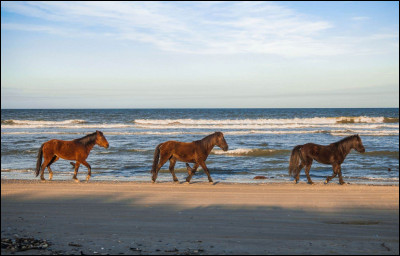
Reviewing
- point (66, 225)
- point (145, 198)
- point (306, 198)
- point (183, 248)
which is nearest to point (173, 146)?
point (145, 198)

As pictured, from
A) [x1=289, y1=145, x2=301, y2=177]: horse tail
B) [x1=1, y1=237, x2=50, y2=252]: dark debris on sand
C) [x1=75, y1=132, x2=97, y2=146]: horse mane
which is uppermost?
[x1=75, y1=132, x2=97, y2=146]: horse mane

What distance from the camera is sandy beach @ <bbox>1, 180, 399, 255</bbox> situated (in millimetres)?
4789

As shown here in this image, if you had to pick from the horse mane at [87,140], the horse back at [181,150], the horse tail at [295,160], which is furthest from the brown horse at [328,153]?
the horse mane at [87,140]

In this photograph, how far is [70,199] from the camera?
7316 mm

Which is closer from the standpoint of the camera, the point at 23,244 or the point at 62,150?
the point at 23,244

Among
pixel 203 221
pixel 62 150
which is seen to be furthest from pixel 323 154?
pixel 62 150

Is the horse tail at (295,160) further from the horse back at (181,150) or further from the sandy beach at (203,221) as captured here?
the horse back at (181,150)

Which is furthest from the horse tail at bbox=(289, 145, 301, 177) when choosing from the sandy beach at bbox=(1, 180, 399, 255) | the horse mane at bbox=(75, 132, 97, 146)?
the horse mane at bbox=(75, 132, 97, 146)

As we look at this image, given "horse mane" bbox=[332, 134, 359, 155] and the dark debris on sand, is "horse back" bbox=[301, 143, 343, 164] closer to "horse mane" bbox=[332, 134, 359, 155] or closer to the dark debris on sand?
"horse mane" bbox=[332, 134, 359, 155]

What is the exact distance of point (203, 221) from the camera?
5.86m

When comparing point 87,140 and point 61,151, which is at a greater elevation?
point 87,140

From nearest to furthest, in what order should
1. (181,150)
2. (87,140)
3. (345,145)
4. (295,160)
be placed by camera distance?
1. (181,150)
2. (345,145)
3. (295,160)
4. (87,140)

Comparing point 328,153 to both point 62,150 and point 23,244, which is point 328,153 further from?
point 23,244

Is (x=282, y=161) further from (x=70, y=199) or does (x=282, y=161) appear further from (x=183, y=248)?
(x=183, y=248)
